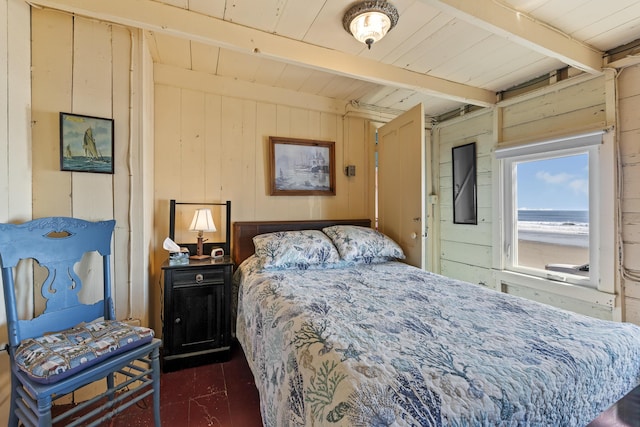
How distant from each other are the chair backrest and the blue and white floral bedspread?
3.22 ft

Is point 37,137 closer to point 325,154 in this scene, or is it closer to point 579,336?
point 325,154

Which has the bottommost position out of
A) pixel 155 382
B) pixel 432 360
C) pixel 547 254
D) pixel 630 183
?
pixel 155 382

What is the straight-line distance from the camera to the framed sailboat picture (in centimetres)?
170

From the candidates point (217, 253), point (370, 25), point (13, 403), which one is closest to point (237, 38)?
point (370, 25)

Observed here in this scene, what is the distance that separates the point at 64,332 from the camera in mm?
1445

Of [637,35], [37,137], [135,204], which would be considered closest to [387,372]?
[135,204]

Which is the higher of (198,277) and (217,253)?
(217,253)

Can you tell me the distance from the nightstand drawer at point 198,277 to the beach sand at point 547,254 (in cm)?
279

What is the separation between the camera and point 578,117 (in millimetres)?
2250

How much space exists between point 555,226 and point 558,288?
54cm

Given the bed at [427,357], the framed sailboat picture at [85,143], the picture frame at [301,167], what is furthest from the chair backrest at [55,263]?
the picture frame at [301,167]

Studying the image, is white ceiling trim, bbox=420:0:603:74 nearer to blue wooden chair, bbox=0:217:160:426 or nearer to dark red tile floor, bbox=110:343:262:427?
blue wooden chair, bbox=0:217:160:426

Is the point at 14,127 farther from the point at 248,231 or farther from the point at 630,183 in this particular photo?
the point at 630,183

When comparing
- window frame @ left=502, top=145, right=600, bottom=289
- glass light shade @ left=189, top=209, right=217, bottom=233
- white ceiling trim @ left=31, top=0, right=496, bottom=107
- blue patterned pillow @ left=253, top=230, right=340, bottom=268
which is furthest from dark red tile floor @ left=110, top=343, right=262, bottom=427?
window frame @ left=502, top=145, right=600, bottom=289
